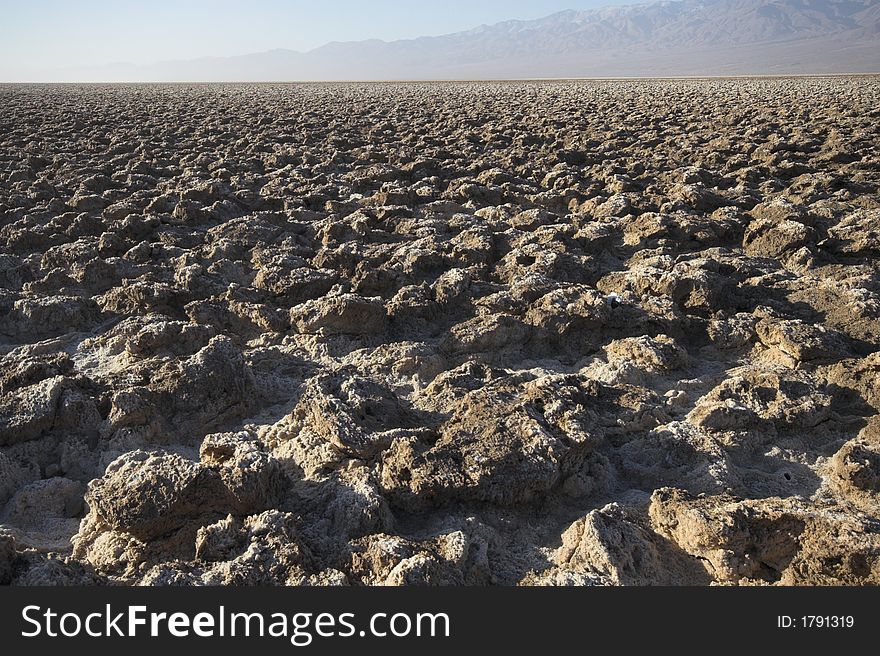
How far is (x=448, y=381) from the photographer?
112 inches

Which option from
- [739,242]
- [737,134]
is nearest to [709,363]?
[739,242]

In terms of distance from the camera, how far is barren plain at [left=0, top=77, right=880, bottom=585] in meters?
1.90

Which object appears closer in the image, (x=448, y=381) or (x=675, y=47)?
(x=448, y=381)

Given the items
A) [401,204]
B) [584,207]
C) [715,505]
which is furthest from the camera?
[401,204]

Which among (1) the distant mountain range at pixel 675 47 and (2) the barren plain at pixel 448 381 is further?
(1) the distant mountain range at pixel 675 47

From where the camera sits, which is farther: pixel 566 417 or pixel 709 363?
pixel 709 363

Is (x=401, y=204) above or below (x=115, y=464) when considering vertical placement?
above

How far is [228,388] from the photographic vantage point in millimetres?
2748

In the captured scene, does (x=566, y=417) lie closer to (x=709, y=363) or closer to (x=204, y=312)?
(x=709, y=363)

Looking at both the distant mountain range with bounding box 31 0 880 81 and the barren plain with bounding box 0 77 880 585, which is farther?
the distant mountain range with bounding box 31 0 880 81

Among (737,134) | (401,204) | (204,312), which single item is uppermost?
(737,134)

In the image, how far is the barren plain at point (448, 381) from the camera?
1.90 m

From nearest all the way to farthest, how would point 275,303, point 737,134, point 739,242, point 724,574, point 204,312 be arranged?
point 724,574, point 204,312, point 275,303, point 739,242, point 737,134

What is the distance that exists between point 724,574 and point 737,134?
8.78 m
